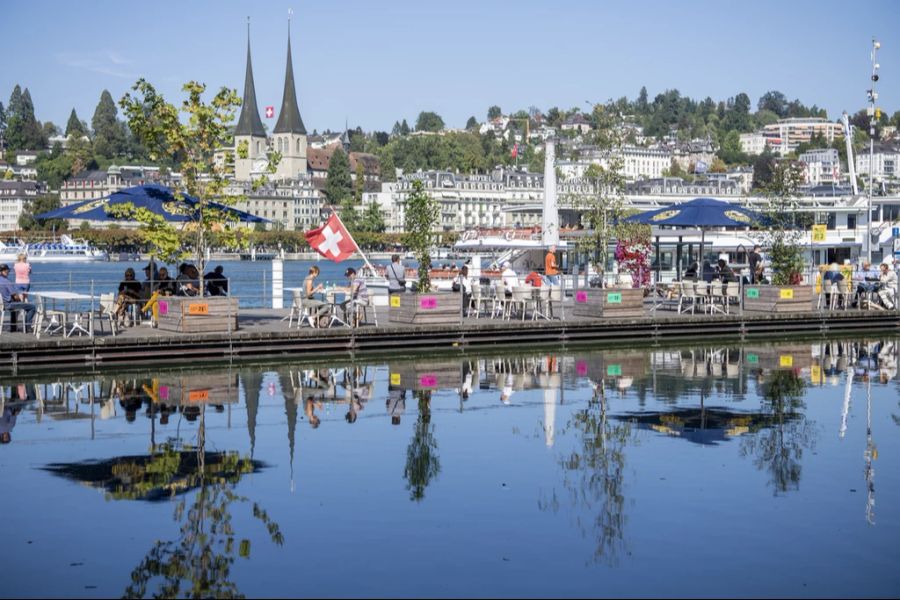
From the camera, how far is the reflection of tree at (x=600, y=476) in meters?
10.9

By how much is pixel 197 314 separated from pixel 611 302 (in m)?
9.33

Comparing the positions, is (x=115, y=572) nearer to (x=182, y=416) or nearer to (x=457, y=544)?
(x=457, y=544)

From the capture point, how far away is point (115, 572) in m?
9.73

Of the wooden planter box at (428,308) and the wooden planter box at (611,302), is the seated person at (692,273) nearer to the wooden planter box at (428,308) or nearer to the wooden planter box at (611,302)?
the wooden planter box at (611,302)

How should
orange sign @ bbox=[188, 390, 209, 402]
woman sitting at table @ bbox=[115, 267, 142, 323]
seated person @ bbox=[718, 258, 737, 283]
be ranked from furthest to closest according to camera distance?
seated person @ bbox=[718, 258, 737, 283] → woman sitting at table @ bbox=[115, 267, 142, 323] → orange sign @ bbox=[188, 390, 209, 402]

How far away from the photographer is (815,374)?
70.7 feet

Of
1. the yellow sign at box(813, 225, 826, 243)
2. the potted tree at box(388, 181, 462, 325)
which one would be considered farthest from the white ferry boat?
the potted tree at box(388, 181, 462, 325)

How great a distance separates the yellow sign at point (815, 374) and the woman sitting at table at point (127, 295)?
41.9 feet

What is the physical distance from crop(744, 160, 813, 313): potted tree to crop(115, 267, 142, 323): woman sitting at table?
1439cm

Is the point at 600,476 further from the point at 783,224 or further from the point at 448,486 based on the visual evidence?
the point at 783,224

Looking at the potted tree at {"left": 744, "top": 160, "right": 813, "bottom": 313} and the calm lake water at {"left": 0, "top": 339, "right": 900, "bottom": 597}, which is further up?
the potted tree at {"left": 744, "top": 160, "right": 813, "bottom": 313}


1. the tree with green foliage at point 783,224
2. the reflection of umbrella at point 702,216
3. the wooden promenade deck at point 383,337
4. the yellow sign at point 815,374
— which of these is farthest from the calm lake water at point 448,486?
the reflection of umbrella at point 702,216

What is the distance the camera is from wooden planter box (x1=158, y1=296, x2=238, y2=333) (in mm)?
22750

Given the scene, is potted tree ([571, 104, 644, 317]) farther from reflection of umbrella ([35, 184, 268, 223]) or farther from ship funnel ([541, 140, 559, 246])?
reflection of umbrella ([35, 184, 268, 223])
